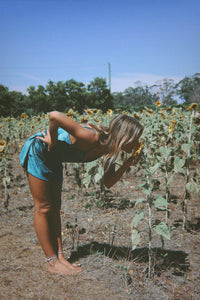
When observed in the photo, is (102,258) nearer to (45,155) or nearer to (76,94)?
(45,155)

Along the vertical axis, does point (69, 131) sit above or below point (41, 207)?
above

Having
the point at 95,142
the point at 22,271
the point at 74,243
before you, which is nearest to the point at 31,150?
the point at 95,142

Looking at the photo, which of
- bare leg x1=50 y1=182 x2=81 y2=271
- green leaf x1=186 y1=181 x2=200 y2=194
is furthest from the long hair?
green leaf x1=186 y1=181 x2=200 y2=194

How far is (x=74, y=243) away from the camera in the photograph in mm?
2729

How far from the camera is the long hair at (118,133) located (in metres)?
1.90

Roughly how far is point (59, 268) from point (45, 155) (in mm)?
913

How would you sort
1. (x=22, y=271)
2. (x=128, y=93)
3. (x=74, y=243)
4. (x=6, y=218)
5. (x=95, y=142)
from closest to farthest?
(x=95, y=142), (x=22, y=271), (x=74, y=243), (x=6, y=218), (x=128, y=93)

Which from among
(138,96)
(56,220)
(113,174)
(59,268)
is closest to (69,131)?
(113,174)

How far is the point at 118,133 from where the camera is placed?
1908mm

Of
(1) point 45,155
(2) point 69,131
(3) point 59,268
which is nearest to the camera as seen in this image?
(2) point 69,131

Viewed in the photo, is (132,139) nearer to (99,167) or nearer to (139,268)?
(139,268)

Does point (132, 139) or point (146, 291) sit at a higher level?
point (132, 139)

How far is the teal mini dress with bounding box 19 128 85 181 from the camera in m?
1.96

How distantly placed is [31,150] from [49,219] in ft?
1.89
